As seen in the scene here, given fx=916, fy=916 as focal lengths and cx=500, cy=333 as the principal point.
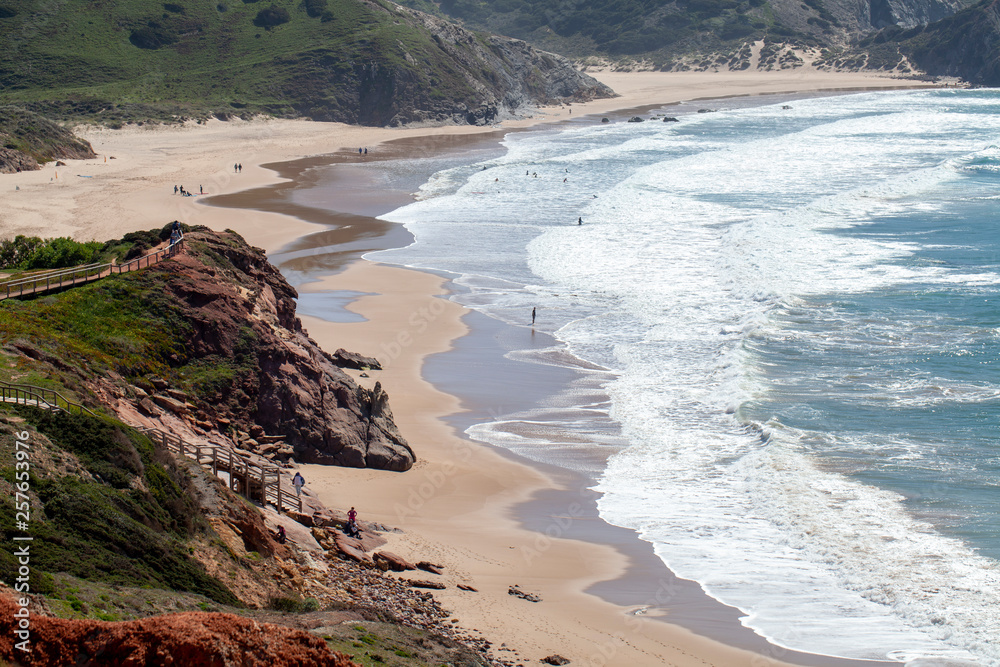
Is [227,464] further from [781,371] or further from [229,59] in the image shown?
[229,59]

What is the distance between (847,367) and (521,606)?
1488 cm

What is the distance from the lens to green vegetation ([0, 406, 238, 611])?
10.6 meters

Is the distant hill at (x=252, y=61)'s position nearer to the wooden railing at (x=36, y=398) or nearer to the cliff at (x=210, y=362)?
the cliff at (x=210, y=362)

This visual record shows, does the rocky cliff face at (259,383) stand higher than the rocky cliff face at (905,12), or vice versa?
the rocky cliff face at (905,12)

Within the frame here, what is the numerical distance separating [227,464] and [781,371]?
16091 mm

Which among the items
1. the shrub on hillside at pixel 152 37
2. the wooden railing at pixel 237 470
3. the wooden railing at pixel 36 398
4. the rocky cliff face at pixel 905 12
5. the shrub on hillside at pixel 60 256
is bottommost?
the wooden railing at pixel 237 470

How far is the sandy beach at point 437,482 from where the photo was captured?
14.1 metres

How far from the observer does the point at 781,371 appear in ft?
84.5

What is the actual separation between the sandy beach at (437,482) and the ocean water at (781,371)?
126cm

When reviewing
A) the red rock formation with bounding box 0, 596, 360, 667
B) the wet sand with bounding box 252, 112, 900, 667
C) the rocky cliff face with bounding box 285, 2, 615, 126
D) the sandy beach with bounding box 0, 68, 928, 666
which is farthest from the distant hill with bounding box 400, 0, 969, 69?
the red rock formation with bounding box 0, 596, 360, 667

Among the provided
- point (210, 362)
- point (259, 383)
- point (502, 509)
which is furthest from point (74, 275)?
point (502, 509)

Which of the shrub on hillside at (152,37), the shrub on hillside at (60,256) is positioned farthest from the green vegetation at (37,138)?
the shrub on hillside at (152,37)

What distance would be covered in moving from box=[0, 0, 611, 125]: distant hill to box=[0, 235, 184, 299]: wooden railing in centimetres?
6780

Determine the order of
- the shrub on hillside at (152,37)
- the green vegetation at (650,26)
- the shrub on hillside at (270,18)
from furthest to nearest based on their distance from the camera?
the green vegetation at (650,26)
the shrub on hillside at (270,18)
the shrub on hillside at (152,37)
